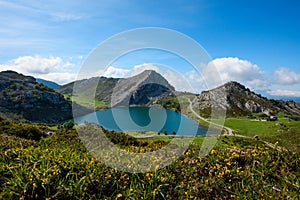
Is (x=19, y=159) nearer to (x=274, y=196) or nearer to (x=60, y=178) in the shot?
(x=60, y=178)

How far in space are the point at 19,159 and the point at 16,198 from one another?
5.40ft

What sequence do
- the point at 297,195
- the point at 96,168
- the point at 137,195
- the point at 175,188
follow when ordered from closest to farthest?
the point at 297,195 → the point at 137,195 → the point at 175,188 → the point at 96,168

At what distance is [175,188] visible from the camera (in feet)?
17.7

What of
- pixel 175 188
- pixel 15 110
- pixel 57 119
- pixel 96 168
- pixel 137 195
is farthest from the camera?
pixel 57 119

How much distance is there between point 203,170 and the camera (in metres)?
6.50

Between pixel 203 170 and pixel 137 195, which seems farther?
pixel 203 170

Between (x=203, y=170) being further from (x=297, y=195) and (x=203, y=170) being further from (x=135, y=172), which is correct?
(x=297, y=195)

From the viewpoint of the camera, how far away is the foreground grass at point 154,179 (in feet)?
15.9

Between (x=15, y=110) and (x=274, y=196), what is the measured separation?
687 ft

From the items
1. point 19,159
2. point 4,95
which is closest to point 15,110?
point 4,95

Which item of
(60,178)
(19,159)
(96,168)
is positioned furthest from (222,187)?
(19,159)

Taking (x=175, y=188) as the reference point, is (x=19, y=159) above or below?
above

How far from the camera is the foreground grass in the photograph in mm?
4840

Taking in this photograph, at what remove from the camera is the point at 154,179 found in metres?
5.61
